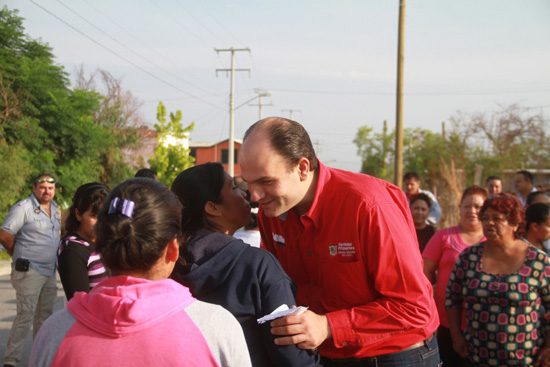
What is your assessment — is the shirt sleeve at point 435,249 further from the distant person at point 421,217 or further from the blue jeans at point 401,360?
the blue jeans at point 401,360

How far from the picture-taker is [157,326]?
1539 millimetres

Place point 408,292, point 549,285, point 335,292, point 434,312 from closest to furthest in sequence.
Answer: point 408,292
point 335,292
point 434,312
point 549,285

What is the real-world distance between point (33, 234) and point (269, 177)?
517 centimetres

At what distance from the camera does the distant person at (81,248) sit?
3.76 meters

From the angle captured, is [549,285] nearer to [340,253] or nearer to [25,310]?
[340,253]

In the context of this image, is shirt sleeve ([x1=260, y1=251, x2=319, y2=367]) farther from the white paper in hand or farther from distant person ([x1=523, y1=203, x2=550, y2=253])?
distant person ([x1=523, y1=203, x2=550, y2=253])

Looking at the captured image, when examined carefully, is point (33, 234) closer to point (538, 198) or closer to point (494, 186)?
point (538, 198)

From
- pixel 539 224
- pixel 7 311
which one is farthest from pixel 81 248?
pixel 7 311

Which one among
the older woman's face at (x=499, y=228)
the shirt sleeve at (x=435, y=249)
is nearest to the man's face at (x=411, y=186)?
the shirt sleeve at (x=435, y=249)

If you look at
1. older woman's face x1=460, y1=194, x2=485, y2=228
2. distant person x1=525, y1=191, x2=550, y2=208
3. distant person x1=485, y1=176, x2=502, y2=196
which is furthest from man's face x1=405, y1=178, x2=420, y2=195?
older woman's face x1=460, y1=194, x2=485, y2=228

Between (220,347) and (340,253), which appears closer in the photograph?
(220,347)

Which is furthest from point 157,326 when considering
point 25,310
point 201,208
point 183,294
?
point 25,310

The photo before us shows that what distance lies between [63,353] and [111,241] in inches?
14.2

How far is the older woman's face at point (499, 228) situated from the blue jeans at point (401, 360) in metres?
1.70
